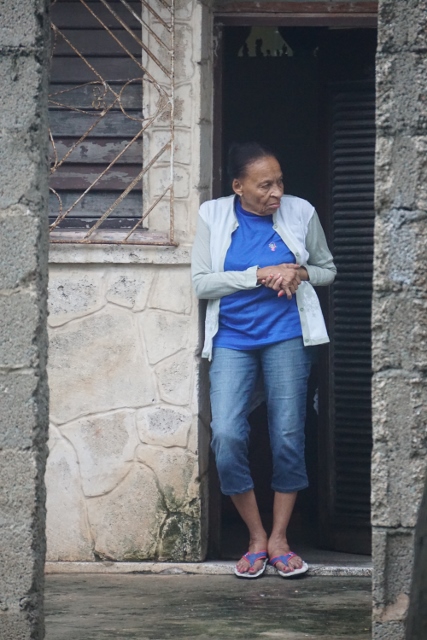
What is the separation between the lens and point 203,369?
5.62 metres

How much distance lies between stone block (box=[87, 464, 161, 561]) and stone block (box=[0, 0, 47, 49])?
2416mm

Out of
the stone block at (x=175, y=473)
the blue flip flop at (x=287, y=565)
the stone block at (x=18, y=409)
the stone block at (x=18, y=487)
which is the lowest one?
the blue flip flop at (x=287, y=565)

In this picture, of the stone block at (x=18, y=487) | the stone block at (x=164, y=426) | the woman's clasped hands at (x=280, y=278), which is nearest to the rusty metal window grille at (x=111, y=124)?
the woman's clasped hands at (x=280, y=278)

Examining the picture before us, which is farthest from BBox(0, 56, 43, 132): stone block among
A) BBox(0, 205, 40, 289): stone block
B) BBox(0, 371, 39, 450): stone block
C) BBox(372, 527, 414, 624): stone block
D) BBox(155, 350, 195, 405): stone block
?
BBox(155, 350, 195, 405): stone block

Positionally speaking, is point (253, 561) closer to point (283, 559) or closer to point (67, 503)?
point (283, 559)

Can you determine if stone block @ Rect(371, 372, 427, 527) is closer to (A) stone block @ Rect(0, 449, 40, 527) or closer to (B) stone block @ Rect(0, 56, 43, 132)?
(A) stone block @ Rect(0, 449, 40, 527)

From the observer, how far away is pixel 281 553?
5.39 metres

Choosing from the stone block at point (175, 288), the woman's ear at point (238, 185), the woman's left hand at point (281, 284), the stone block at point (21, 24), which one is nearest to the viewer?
the stone block at point (21, 24)

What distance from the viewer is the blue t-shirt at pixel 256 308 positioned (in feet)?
17.6

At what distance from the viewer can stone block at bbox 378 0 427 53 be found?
11.9ft

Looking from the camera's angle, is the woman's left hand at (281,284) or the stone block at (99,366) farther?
the stone block at (99,366)

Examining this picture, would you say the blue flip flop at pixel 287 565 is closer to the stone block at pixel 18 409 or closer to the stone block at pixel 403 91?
the stone block at pixel 18 409

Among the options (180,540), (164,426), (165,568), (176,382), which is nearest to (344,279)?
(176,382)

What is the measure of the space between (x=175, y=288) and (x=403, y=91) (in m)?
2.15
